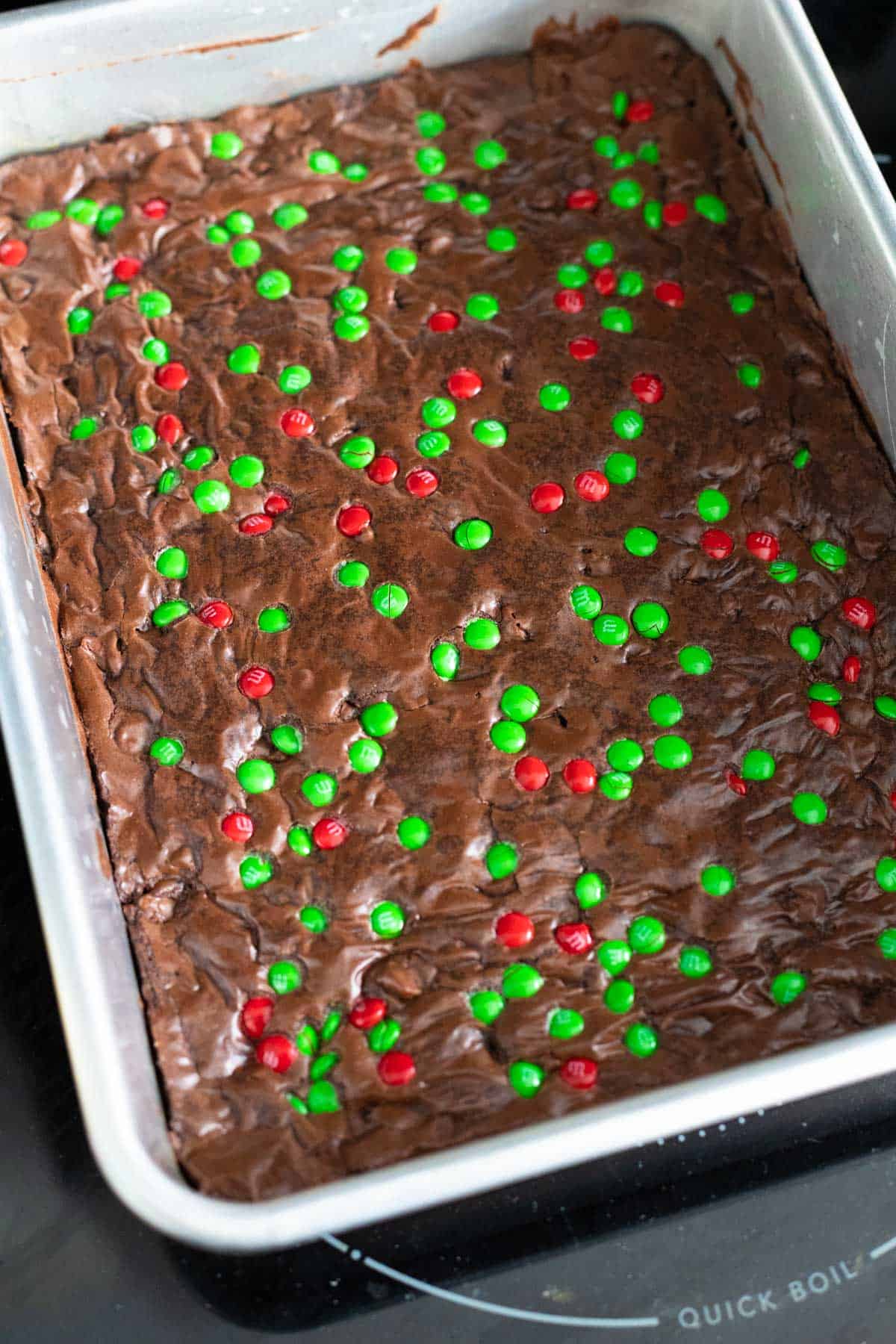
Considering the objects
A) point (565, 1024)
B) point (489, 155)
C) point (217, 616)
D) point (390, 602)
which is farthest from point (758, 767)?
point (489, 155)

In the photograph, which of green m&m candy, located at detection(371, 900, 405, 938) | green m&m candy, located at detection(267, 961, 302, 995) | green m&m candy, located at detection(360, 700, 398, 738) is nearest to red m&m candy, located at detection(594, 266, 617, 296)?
green m&m candy, located at detection(360, 700, 398, 738)

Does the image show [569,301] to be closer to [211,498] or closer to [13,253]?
[211,498]

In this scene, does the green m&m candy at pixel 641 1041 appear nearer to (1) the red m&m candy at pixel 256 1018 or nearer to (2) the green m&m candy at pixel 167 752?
(1) the red m&m candy at pixel 256 1018

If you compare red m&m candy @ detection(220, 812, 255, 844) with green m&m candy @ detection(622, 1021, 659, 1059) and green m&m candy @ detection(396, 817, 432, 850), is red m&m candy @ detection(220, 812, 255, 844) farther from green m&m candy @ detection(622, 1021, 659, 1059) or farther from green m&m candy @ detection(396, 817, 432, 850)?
green m&m candy @ detection(622, 1021, 659, 1059)

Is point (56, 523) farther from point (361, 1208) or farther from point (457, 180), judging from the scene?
point (361, 1208)

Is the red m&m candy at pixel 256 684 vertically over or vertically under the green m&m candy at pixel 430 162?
under

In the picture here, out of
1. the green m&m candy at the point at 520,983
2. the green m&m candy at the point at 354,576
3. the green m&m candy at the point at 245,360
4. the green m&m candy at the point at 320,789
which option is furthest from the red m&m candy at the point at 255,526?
the green m&m candy at the point at 520,983
